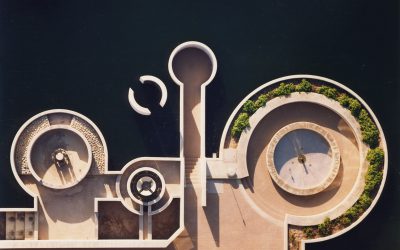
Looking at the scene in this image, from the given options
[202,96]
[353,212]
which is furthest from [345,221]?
[202,96]

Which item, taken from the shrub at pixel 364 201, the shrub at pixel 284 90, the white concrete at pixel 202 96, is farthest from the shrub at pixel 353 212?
the white concrete at pixel 202 96

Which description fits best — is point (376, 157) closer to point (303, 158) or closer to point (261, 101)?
point (303, 158)

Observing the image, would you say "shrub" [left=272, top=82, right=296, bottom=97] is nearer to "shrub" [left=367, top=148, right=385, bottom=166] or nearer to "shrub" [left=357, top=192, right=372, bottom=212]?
"shrub" [left=367, top=148, right=385, bottom=166]

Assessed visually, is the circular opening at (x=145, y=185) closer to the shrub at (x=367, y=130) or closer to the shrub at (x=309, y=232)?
the shrub at (x=309, y=232)

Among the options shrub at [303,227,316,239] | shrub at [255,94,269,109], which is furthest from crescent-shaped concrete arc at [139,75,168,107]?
shrub at [303,227,316,239]

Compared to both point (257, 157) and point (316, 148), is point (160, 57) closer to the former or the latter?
point (257, 157)
